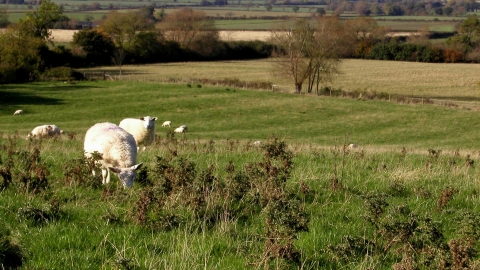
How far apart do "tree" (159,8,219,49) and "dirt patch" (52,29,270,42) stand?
7691 mm

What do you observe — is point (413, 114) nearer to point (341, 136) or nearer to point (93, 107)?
point (341, 136)

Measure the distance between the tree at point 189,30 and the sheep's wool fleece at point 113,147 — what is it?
88693mm

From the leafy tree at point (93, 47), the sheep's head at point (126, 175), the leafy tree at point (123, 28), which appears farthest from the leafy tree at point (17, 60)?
the sheep's head at point (126, 175)

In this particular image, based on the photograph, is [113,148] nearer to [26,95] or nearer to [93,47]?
[26,95]

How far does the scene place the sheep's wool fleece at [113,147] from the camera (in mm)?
11102

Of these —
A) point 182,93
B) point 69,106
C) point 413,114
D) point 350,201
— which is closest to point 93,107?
point 69,106

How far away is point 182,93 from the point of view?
5431 centimetres

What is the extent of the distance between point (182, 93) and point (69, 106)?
1118cm

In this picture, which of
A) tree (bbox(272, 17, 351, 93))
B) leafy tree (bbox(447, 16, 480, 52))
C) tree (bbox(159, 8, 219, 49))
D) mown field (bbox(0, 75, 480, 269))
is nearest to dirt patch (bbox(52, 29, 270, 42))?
tree (bbox(159, 8, 219, 49))

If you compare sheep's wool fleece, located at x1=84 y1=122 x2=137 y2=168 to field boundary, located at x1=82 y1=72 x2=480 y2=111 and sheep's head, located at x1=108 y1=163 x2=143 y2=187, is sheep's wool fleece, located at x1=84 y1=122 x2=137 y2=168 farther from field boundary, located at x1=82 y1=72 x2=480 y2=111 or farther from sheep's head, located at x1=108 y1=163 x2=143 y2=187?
field boundary, located at x1=82 y1=72 x2=480 y2=111

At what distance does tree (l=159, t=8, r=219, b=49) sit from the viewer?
4006 inches

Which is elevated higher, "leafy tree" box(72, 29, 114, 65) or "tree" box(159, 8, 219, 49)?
"tree" box(159, 8, 219, 49)

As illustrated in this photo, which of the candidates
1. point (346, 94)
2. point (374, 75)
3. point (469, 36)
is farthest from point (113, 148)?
point (469, 36)

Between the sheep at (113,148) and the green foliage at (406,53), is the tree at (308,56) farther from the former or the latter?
the sheep at (113,148)
